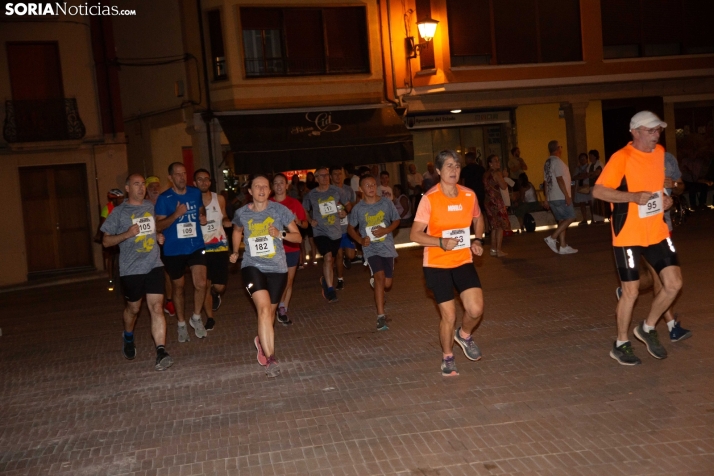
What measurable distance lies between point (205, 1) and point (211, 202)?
611 inches

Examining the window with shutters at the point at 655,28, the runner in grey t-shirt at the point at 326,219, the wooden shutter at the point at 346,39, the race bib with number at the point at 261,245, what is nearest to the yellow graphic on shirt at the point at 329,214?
the runner in grey t-shirt at the point at 326,219

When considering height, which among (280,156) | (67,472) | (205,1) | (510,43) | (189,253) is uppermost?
Answer: (205,1)

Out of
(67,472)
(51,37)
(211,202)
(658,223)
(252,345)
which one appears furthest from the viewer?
(51,37)

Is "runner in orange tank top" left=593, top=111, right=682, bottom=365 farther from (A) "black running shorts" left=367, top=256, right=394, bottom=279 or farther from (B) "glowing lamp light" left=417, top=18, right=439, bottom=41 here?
(B) "glowing lamp light" left=417, top=18, right=439, bottom=41

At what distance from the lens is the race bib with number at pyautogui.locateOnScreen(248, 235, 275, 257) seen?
327 inches

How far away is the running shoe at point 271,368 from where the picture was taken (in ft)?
26.6

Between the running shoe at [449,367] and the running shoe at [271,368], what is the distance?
64.1 inches

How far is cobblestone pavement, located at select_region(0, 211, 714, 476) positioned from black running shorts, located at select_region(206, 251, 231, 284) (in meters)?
0.70

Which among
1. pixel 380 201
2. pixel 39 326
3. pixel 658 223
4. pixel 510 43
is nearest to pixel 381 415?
pixel 658 223

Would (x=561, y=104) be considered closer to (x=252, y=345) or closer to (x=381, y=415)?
(x=252, y=345)

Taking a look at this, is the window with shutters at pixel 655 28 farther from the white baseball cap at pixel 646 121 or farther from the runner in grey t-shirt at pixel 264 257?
the runner in grey t-shirt at pixel 264 257

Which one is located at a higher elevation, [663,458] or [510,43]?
[510,43]

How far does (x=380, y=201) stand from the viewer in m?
10.4

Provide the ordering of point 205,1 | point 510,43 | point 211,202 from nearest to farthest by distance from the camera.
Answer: point 211,202 < point 205,1 < point 510,43
